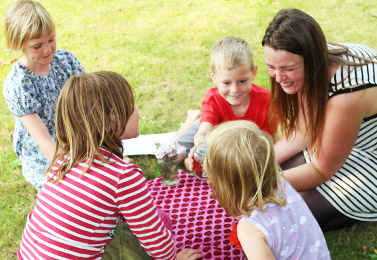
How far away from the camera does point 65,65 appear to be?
134 inches

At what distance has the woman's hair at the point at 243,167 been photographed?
1.97m

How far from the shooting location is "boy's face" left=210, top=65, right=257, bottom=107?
3.21m

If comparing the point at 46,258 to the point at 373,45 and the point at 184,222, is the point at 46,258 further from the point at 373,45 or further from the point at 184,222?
the point at 373,45

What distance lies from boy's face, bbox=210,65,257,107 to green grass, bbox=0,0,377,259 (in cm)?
100

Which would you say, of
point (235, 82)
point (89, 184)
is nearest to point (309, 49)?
point (235, 82)

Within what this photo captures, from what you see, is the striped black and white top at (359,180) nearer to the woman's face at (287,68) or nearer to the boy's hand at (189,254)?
the woman's face at (287,68)

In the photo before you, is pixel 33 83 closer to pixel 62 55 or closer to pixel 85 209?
pixel 62 55

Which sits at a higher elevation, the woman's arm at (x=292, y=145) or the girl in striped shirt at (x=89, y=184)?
the girl in striped shirt at (x=89, y=184)

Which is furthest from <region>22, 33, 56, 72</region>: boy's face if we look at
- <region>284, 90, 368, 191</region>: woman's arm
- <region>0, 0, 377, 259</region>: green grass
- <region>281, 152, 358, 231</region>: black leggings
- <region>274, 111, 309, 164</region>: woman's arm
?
<region>281, 152, 358, 231</region>: black leggings

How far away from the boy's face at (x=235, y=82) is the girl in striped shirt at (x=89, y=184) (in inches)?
46.9

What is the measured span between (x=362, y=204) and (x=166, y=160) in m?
1.47

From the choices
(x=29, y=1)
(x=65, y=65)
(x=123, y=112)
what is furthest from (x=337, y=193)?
(x=29, y=1)

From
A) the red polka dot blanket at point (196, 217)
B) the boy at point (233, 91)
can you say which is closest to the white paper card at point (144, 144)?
the red polka dot blanket at point (196, 217)

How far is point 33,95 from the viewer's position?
10.2 feet
